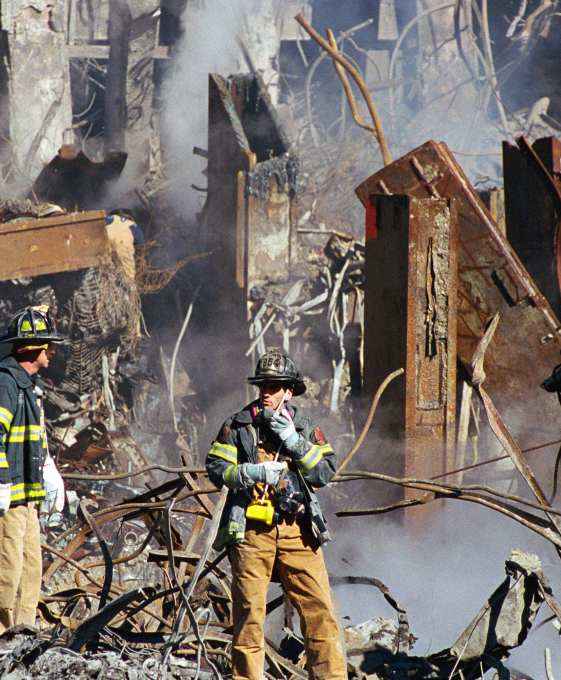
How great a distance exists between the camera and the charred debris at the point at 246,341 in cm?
554

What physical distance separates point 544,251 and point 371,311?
2090 mm

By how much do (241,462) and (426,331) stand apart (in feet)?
9.66

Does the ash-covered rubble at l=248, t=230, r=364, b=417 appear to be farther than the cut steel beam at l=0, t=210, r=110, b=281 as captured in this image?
Yes

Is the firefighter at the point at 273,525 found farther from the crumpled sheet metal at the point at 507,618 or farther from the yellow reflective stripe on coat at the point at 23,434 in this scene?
the yellow reflective stripe on coat at the point at 23,434

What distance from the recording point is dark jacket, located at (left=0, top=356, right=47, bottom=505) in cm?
536

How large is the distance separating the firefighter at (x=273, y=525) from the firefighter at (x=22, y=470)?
1245 millimetres

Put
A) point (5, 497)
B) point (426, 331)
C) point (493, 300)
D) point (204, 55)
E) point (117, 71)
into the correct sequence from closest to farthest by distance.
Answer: point (5, 497), point (426, 331), point (493, 300), point (117, 71), point (204, 55)

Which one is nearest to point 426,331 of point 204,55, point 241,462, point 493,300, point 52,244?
point 493,300

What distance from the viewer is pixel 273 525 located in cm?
475

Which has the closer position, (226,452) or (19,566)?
(226,452)

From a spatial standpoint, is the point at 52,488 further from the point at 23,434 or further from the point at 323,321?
the point at 323,321

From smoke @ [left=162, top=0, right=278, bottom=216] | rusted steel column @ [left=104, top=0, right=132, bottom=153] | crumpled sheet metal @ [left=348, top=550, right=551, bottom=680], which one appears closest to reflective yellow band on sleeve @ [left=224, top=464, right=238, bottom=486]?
crumpled sheet metal @ [left=348, top=550, right=551, bottom=680]

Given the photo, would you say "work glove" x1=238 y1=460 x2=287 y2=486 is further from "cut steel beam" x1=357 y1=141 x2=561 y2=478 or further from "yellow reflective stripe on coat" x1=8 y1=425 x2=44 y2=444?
"cut steel beam" x1=357 y1=141 x2=561 y2=478

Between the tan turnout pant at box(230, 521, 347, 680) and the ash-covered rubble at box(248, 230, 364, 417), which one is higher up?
the ash-covered rubble at box(248, 230, 364, 417)
